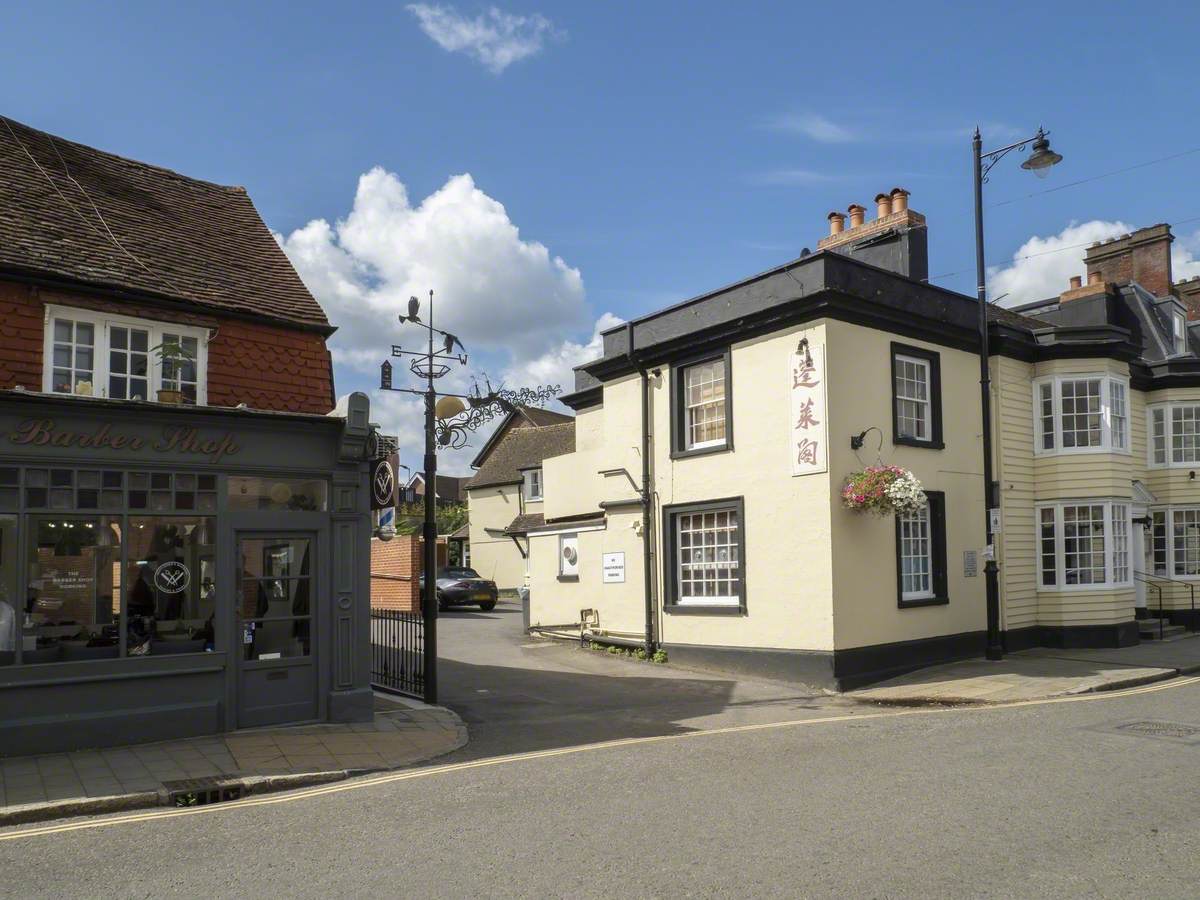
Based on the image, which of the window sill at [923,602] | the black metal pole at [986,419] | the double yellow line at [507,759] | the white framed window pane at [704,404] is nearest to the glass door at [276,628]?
the double yellow line at [507,759]

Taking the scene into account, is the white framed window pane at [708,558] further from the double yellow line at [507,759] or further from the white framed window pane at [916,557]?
the double yellow line at [507,759]

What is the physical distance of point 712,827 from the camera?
22.8 feet

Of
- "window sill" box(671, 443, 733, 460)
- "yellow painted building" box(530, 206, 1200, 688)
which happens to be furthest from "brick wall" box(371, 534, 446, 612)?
"window sill" box(671, 443, 733, 460)

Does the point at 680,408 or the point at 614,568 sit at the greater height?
the point at 680,408

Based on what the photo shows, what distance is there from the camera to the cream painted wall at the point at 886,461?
586 inches

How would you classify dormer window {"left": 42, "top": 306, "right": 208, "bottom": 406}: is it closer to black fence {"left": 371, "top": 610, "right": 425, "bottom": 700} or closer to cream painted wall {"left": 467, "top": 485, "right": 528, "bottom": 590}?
black fence {"left": 371, "top": 610, "right": 425, "bottom": 700}

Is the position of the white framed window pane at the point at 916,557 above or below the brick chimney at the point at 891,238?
below

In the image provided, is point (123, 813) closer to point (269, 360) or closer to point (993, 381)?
point (269, 360)

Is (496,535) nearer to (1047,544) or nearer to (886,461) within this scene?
(1047,544)

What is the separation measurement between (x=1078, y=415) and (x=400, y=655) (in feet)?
46.0

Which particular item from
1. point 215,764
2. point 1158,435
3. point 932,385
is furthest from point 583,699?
point 1158,435

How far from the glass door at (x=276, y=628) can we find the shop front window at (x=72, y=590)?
1.37 m

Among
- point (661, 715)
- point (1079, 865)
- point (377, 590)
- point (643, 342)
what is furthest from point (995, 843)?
point (377, 590)

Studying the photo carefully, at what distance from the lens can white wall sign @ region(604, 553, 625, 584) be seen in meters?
18.9
